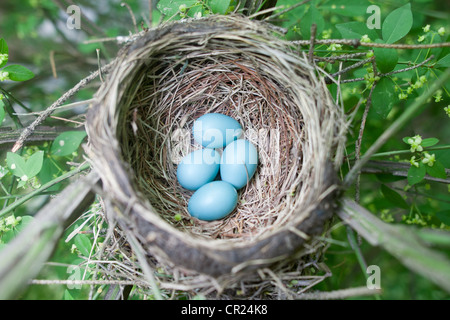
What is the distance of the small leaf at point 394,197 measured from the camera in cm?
171

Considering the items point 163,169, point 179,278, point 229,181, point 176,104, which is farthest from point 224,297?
point 176,104

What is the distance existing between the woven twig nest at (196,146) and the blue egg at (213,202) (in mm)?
63

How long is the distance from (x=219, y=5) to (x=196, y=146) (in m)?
0.82

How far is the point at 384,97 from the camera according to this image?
1.40 meters

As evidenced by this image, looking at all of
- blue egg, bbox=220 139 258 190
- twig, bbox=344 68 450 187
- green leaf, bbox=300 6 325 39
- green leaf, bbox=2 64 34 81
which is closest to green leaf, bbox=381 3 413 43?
green leaf, bbox=300 6 325 39

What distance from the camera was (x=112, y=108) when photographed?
4.40 ft

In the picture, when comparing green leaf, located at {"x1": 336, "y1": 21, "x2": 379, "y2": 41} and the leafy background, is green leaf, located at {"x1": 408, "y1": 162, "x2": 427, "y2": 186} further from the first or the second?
green leaf, located at {"x1": 336, "y1": 21, "x2": 379, "y2": 41}

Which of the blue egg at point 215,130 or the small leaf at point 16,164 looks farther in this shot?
the blue egg at point 215,130

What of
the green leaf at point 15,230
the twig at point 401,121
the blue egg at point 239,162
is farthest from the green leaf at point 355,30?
the green leaf at point 15,230

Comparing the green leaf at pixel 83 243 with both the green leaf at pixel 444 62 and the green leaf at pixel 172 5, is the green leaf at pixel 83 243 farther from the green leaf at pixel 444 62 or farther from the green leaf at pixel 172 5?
the green leaf at pixel 444 62

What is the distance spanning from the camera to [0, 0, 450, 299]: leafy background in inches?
55.4

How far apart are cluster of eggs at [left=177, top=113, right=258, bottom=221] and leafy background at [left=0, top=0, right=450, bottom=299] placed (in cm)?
45

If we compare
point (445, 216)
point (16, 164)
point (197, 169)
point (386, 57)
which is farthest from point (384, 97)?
point (16, 164)
